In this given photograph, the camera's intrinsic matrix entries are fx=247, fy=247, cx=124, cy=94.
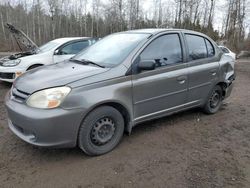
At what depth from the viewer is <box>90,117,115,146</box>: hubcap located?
3.26m

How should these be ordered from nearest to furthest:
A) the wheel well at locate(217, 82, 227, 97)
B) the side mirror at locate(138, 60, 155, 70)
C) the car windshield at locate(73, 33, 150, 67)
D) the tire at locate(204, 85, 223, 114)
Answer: the side mirror at locate(138, 60, 155, 70) → the car windshield at locate(73, 33, 150, 67) → the tire at locate(204, 85, 223, 114) → the wheel well at locate(217, 82, 227, 97)

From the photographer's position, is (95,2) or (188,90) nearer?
(188,90)

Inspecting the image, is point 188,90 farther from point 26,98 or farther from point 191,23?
point 191,23

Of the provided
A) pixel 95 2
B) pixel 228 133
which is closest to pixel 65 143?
pixel 228 133

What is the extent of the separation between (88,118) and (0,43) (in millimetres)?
29928

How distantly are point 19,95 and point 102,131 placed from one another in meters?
1.16

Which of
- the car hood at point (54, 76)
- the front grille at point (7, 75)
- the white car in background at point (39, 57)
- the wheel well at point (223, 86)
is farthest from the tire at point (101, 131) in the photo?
the front grille at point (7, 75)

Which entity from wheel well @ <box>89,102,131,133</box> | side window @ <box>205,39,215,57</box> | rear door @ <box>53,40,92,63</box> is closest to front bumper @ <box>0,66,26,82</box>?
rear door @ <box>53,40,92,63</box>

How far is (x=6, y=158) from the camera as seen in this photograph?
324 cm

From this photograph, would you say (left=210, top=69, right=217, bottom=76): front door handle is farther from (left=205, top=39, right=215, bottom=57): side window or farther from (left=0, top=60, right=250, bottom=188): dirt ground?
(left=0, top=60, right=250, bottom=188): dirt ground

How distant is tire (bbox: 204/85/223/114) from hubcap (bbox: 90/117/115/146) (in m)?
2.36

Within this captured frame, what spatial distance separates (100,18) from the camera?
1483 inches

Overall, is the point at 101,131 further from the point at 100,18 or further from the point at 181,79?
the point at 100,18

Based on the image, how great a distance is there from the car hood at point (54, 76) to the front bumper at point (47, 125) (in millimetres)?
265
